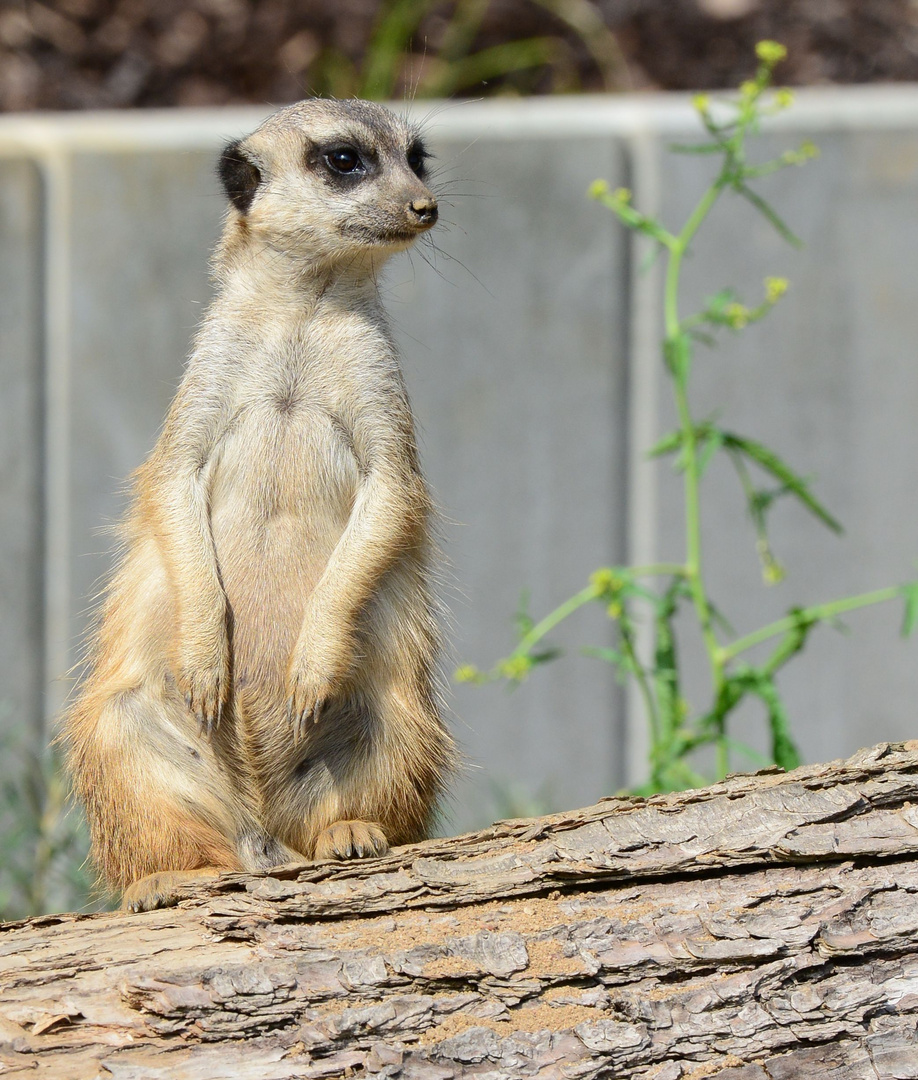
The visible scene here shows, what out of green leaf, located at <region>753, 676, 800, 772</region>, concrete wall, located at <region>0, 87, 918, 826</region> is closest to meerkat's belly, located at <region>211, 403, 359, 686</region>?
green leaf, located at <region>753, 676, 800, 772</region>

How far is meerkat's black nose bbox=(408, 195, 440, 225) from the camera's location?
116 inches

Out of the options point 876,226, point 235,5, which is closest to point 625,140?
point 876,226

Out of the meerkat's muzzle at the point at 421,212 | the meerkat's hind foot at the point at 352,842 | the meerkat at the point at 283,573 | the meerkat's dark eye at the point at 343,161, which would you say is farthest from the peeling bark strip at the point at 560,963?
the meerkat's dark eye at the point at 343,161

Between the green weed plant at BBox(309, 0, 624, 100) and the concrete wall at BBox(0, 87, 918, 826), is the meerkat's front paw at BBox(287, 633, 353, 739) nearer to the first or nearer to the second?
the concrete wall at BBox(0, 87, 918, 826)

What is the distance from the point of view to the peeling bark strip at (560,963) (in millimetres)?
2098

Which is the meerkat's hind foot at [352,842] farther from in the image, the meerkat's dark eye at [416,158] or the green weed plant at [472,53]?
the green weed plant at [472,53]

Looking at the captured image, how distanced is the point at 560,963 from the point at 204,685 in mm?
1027

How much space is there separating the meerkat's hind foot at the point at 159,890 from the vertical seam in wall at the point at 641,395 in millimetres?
3025

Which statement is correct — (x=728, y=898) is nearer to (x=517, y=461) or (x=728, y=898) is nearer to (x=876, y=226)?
(x=517, y=461)

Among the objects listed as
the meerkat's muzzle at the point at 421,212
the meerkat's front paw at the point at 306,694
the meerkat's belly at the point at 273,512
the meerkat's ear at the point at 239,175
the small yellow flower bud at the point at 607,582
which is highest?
the meerkat's ear at the point at 239,175

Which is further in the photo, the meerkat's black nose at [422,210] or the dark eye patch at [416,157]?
the dark eye patch at [416,157]

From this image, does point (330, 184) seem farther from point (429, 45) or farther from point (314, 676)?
point (429, 45)

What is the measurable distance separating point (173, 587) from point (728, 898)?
1364 millimetres

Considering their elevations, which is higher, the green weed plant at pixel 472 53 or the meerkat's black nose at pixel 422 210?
the green weed plant at pixel 472 53
